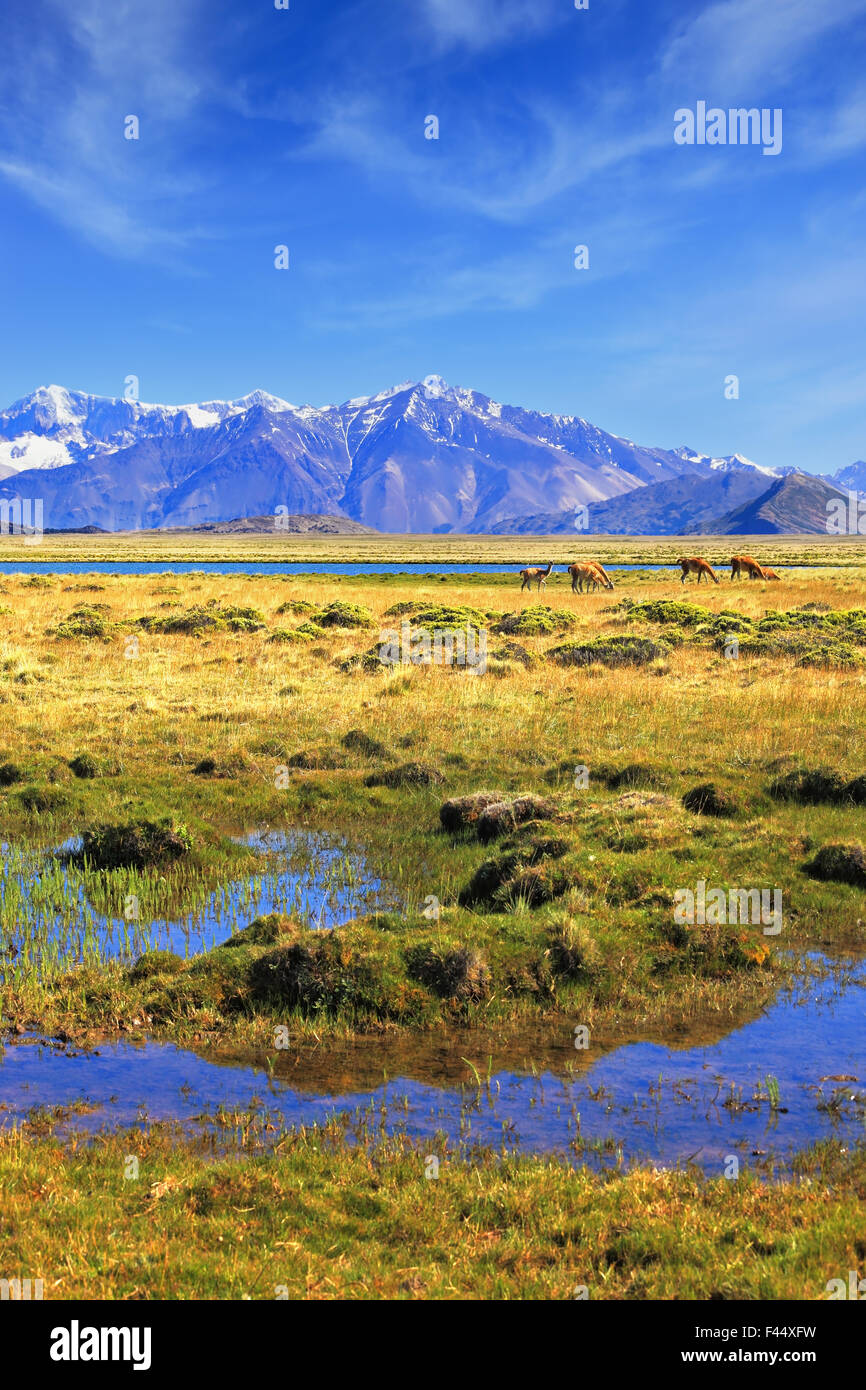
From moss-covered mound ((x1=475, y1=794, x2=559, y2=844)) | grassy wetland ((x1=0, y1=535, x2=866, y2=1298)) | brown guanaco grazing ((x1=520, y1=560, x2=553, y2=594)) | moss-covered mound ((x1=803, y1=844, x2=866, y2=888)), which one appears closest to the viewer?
grassy wetland ((x1=0, y1=535, x2=866, y2=1298))

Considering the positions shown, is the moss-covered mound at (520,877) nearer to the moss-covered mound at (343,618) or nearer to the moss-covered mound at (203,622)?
the moss-covered mound at (203,622)

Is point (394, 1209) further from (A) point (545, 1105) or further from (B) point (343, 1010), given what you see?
(B) point (343, 1010)

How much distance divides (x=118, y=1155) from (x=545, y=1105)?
350 cm

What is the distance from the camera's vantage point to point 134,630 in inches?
1537

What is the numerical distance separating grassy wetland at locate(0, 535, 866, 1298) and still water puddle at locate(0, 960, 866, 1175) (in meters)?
0.27

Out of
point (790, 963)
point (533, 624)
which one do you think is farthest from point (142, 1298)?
point (533, 624)

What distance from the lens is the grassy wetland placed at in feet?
20.6

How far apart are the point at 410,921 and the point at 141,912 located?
398 centimetres

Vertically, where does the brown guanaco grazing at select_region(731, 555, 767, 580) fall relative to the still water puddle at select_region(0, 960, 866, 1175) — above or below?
above

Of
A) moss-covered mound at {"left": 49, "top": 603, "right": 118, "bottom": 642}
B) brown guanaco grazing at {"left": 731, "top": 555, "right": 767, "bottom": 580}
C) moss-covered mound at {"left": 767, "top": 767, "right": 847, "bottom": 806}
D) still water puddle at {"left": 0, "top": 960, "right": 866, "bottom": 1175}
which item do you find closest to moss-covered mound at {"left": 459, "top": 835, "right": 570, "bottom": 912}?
still water puddle at {"left": 0, "top": 960, "right": 866, "bottom": 1175}

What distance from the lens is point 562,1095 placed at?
8594 millimetres

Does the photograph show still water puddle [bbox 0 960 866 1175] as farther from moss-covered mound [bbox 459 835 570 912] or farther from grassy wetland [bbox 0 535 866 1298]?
moss-covered mound [bbox 459 835 570 912]

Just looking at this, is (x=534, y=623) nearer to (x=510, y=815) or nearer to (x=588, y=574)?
(x=588, y=574)

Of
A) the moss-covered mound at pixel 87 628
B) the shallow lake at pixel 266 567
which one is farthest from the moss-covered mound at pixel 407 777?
the shallow lake at pixel 266 567
